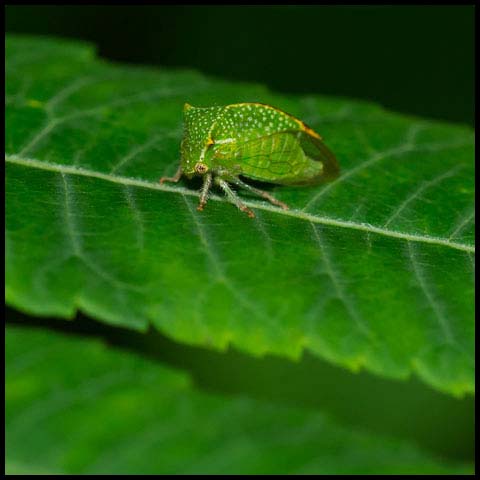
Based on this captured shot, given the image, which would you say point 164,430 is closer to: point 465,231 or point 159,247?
point 159,247

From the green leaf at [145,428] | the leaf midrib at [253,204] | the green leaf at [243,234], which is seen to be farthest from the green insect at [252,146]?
the green leaf at [145,428]

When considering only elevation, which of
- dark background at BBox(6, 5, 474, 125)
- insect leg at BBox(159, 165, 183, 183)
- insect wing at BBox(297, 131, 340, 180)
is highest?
insect wing at BBox(297, 131, 340, 180)

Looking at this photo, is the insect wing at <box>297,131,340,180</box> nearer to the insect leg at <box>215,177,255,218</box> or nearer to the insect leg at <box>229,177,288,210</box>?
the insect leg at <box>229,177,288,210</box>

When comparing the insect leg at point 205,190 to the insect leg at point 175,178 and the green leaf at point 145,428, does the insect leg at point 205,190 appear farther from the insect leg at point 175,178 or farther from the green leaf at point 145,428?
the green leaf at point 145,428

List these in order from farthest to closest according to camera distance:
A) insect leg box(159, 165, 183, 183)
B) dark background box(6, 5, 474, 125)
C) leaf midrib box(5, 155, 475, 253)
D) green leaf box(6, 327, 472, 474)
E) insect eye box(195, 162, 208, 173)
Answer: dark background box(6, 5, 474, 125), insect eye box(195, 162, 208, 173), insect leg box(159, 165, 183, 183), leaf midrib box(5, 155, 475, 253), green leaf box(6, 327, 472, 474)

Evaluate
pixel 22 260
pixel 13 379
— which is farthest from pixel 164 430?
pixel 22 260

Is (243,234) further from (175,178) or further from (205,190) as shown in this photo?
(175,178)

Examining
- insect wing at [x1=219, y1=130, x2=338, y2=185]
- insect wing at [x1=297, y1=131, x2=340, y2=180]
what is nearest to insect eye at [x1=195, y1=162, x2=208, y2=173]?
insect wing at [x1=219, y1=130, x2=338, y2=185]
